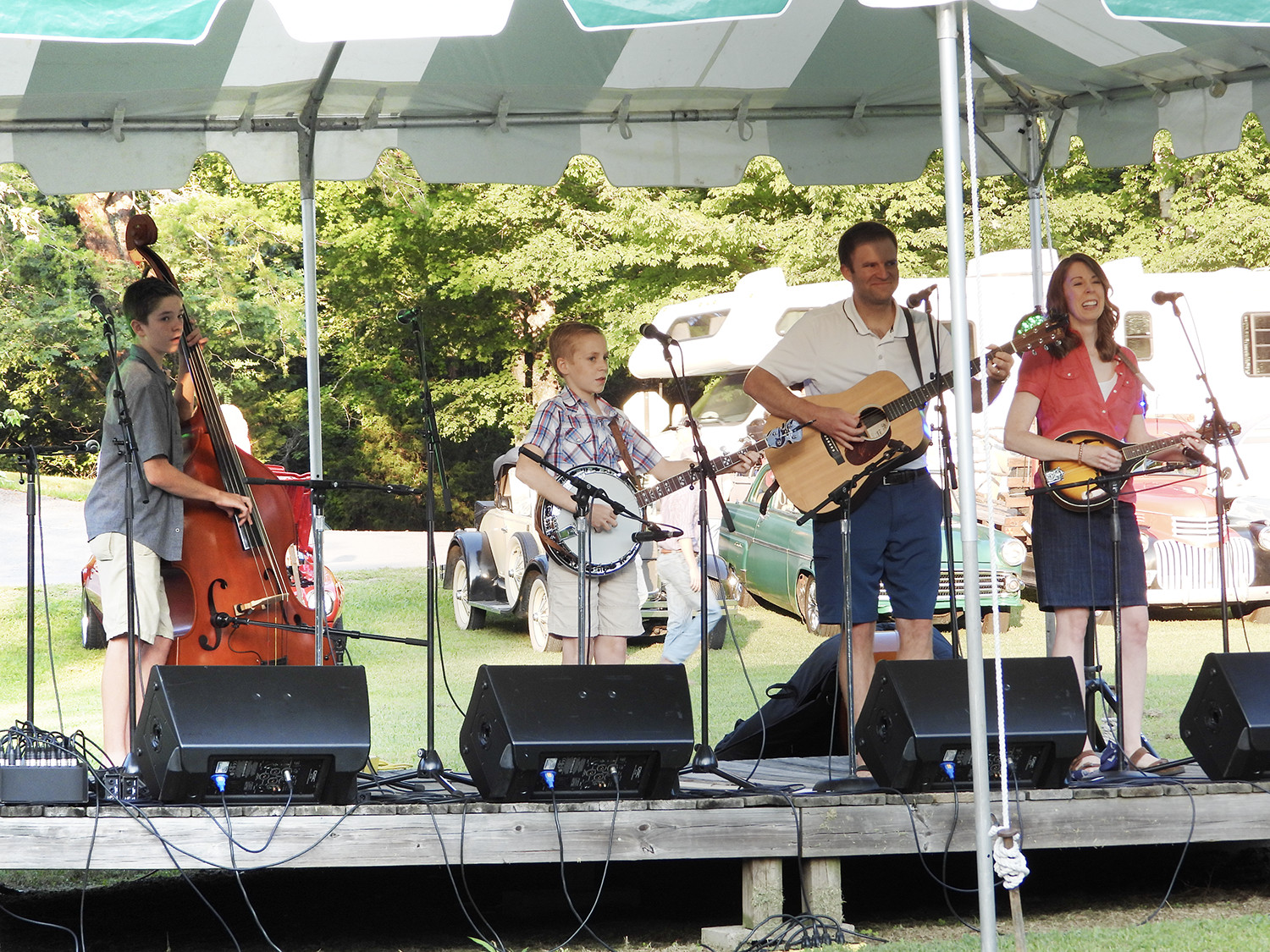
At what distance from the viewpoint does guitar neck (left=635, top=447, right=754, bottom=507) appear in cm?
467

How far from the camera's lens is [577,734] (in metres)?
3.90

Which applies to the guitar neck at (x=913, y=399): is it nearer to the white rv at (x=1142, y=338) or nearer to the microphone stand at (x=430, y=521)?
the microphone stand at (x=430, y=521)

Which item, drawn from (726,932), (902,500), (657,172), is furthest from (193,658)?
(657,172)

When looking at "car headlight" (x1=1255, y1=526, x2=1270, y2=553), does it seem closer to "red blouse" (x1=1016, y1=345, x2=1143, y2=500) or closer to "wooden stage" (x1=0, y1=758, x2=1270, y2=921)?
"red blouse" (x1=1016, y1=345, x2=1143, y2=500)

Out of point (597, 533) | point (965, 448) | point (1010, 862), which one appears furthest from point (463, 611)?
point (965, 448)

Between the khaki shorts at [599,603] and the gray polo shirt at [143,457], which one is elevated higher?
the gray polo shirt at [143,457]

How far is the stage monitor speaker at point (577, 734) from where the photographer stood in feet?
12.8

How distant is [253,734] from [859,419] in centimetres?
214

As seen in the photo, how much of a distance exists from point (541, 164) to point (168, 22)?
3.40 metres

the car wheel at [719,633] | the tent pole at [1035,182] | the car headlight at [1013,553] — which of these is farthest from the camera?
the car wheel at [719,633]

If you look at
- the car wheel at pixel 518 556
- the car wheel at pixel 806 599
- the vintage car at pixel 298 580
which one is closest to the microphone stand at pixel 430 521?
the vintage car at pixel 298 580

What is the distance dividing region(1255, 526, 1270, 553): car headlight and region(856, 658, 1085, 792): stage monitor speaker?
317 inches

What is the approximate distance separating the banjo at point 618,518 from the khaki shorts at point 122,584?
1251 millimetres

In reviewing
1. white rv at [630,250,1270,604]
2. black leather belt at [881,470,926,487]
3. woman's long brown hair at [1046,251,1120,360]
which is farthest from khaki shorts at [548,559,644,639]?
white rv at [630,250,1270,604]
